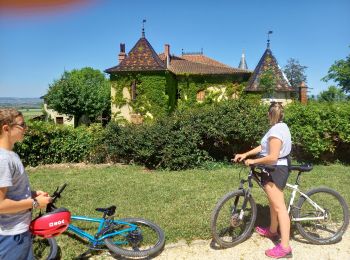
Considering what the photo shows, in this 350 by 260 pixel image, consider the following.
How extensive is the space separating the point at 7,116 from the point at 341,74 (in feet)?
177

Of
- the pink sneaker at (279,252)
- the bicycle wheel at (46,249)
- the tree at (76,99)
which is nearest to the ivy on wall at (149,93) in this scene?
the tree at (76,99)

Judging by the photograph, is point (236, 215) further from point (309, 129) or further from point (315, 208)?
point (309, 129)

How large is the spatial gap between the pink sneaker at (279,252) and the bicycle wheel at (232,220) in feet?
1.66

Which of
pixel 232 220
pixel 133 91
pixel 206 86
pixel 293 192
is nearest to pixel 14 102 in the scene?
pixel 232 220

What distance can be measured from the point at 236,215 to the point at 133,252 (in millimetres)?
1472

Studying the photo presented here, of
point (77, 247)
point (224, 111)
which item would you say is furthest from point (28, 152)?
point (77, 247)

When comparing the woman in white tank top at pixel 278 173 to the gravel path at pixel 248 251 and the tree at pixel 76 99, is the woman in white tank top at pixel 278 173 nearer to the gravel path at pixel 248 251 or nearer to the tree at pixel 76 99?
the gravel path at pixel 248 251

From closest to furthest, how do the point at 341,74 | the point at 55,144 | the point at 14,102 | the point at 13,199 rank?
the point at 13,199, the point at 14,102, the point at 55,144, the point at 341,74

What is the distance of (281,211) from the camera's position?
4.38m

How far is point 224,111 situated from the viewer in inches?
448

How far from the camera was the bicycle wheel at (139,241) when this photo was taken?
426 centimetres

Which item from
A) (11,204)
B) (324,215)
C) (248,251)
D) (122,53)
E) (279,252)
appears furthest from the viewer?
(122,53)

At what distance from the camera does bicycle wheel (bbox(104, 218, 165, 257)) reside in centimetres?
426

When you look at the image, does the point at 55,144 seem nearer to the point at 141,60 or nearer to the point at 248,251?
the point at 248,251
